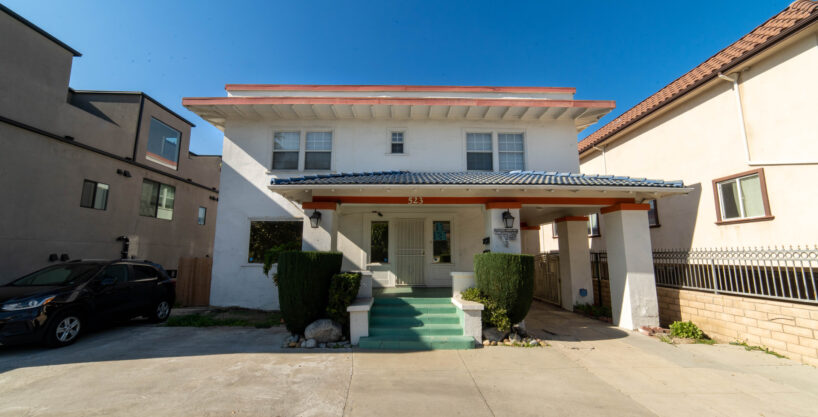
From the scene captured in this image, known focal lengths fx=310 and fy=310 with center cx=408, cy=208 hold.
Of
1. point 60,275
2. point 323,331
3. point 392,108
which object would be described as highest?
point 392,108

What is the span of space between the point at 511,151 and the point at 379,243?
5307 millimetres

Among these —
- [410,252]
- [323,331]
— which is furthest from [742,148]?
[323,331]

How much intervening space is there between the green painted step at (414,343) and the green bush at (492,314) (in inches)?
23.3

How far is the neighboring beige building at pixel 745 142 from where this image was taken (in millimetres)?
6309

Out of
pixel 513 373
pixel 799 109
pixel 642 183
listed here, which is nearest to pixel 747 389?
pixel 513 373

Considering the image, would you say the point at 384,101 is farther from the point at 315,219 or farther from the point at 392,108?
the point at 315,219

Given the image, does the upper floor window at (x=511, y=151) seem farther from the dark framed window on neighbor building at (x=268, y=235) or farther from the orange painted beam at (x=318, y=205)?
the dark framed window on neighbor building at (x=268, y=235)

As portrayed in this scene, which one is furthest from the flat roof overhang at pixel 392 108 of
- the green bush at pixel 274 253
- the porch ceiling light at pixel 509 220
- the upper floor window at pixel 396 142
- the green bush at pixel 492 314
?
the green bush at pixel 492 314

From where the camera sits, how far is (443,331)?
6.36m

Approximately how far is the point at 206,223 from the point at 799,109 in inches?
809

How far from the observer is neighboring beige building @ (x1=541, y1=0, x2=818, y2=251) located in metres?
6.31

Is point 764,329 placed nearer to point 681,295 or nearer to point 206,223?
point 681,295

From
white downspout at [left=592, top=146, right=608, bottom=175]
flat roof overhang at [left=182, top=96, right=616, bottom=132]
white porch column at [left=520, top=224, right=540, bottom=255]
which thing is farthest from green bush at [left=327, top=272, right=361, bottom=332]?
white downspout at [left=592, top=146, right=608, bottom=175]

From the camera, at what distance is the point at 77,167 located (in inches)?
388
